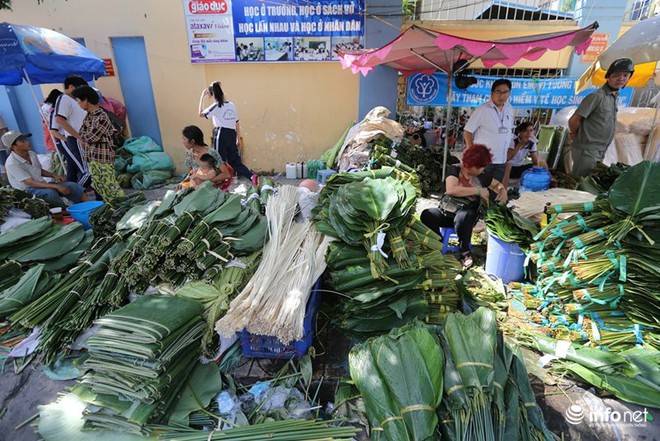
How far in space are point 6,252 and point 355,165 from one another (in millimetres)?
4583

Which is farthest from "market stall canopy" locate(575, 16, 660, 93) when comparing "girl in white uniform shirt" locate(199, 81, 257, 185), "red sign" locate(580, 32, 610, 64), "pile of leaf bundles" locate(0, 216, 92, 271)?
"pile of leaf bundles" locate(0, 216, 92, 271)

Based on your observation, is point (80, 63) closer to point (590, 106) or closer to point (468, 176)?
point (468, 176)

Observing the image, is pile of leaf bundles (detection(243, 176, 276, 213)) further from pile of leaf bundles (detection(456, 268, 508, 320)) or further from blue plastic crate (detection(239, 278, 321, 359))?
pile of leaf bundles (detection(456, 268, 508, 320))

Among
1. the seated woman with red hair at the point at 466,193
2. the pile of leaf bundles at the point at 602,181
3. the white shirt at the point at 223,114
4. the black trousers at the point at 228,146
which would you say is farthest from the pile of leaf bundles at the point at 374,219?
the white shirt at the point at 223,114

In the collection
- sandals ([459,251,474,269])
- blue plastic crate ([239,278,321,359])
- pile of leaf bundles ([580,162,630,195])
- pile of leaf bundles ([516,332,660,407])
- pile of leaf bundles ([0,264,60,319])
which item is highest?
pile of leaf bundles ([580,162,630,195])

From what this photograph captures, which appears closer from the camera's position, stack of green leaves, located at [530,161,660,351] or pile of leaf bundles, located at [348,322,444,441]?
pile of leaf bundles, located at [348,322,444,441]

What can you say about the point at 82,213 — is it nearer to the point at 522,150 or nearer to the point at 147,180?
the point at 147,180

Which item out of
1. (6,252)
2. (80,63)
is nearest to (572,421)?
(6,252)

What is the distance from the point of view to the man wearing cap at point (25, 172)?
4.31m

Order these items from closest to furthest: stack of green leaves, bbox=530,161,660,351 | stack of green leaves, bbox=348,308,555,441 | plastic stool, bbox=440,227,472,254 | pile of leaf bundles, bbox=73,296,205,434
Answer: stack of green leaves, bbox=348,308,555,441
pile of leaf bundles, bbox=73,296,205,434
stack of green leaves, bbox=530,161,660,351
plastic stool, bbox=440,227,472,254

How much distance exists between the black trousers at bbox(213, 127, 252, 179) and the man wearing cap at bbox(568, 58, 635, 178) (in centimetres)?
495

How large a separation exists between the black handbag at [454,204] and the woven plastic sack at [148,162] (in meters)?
6.16

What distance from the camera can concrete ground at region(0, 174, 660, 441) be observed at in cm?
201

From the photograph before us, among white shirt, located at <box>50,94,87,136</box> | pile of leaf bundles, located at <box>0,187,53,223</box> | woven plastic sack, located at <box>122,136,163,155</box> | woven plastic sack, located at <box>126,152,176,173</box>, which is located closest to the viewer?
pile of leaf bundles, located at <box>0,187,53,223</box>
